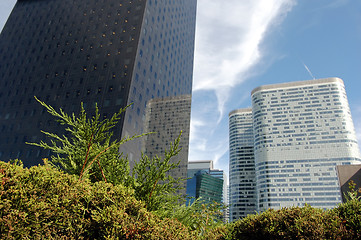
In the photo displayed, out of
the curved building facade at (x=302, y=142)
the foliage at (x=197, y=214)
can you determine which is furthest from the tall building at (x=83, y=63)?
the curved building facade at (x=302, y=142)

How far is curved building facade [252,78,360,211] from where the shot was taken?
152 m

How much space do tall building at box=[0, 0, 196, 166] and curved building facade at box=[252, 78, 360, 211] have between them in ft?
393

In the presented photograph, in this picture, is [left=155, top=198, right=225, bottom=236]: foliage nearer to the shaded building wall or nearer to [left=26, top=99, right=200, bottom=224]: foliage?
[left=26, top=99, right=200, bottom=224]: foliage

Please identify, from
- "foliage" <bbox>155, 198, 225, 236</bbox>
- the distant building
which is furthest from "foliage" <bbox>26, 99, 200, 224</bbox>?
the distant building

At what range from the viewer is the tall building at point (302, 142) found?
152125 millimetres

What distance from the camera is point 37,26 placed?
69.9m

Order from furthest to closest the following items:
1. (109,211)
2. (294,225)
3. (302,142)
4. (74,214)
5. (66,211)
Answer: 1. (302,142)
2. (294,225)
3. (109,211)
4. (74,214)
5. (66,211)

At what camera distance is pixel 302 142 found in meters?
166

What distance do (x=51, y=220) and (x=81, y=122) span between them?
2584 mm

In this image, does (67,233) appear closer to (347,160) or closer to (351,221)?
(351,221)

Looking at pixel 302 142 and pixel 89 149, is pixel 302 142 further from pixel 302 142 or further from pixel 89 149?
pixel 89 149

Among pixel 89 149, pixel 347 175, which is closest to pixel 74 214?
pixel 89 149

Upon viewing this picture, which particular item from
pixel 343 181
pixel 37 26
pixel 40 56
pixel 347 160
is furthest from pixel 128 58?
pixel 347 160

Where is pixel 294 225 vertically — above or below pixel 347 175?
below
